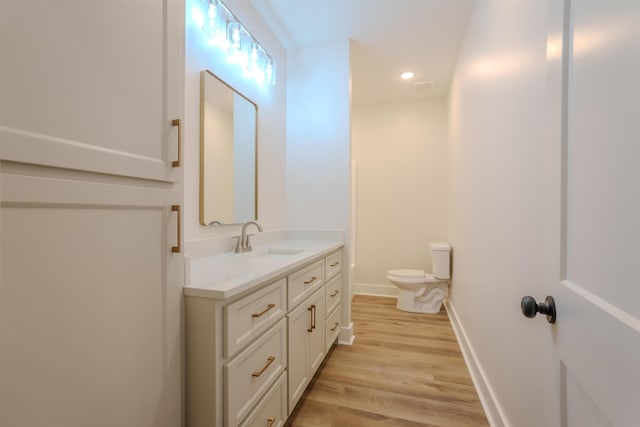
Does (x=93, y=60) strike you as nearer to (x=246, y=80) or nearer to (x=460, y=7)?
(x=246, y=80)

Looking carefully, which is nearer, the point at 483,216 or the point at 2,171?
the point at 2,171

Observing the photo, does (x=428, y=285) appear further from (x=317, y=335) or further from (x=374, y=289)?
(x=317, y=335)

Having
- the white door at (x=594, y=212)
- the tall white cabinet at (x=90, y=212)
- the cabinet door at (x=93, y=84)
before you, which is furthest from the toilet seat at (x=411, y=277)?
the cabinet door at (x=93, y=84)

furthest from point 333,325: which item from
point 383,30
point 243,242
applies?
point 383,30

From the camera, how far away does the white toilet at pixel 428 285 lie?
325cm

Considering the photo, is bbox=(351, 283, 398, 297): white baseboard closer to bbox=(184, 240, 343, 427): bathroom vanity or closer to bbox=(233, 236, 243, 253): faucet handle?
bbox=(184, 240, 343, 427): bathroom vanity

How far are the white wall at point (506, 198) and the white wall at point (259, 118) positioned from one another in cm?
153

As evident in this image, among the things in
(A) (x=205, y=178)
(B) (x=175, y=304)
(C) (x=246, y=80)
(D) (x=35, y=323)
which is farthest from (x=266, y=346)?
(C) (x=246, y=80)

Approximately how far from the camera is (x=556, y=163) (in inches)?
28.0

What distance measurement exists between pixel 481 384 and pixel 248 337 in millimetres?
1505

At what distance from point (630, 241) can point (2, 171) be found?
1.10 metres

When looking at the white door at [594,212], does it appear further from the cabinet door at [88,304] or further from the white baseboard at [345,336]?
the white baseboard at [345,336]

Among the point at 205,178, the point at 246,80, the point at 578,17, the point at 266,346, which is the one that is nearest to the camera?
the point at 578,17

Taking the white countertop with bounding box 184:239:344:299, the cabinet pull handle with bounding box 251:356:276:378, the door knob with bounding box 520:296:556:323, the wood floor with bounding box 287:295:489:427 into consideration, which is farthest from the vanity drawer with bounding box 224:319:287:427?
the door knob with bounding box 520:296:556:323
